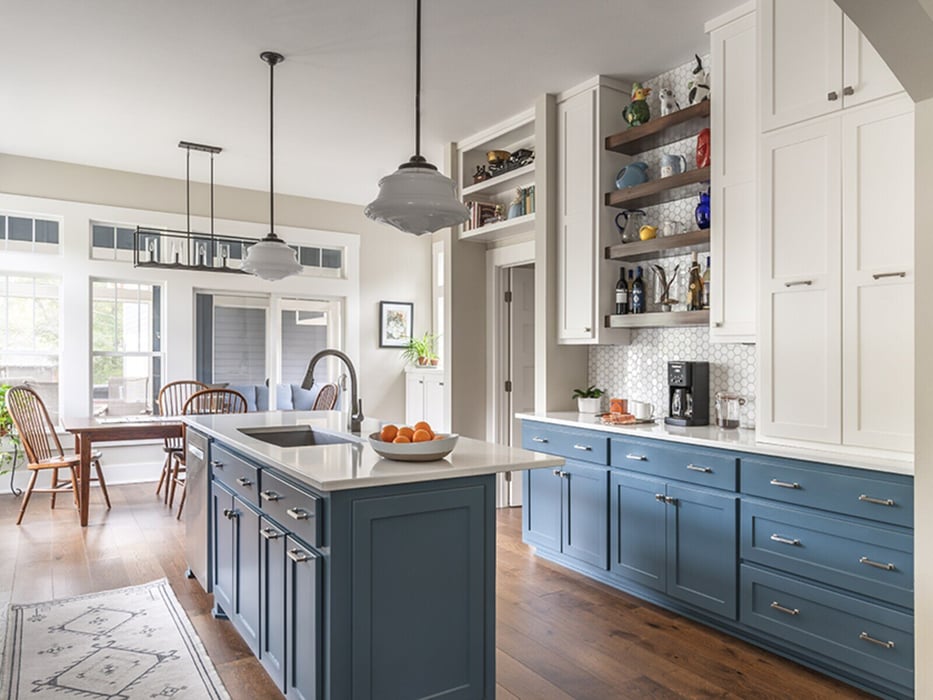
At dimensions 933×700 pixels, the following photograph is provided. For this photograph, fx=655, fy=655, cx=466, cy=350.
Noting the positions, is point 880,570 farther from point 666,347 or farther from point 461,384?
point 461,384

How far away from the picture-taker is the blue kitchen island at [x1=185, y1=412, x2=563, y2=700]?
1950 mm

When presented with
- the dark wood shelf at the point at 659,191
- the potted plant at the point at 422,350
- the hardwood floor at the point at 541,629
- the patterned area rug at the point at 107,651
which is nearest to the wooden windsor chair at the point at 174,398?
the hardwood floor at the point at 541,629

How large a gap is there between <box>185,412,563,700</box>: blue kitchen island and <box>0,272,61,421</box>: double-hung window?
4.39m

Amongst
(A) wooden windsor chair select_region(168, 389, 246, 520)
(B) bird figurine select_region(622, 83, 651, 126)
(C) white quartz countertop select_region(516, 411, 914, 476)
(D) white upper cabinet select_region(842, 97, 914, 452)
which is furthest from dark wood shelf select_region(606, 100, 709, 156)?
(A) wooden windsor chair select_region(168, 389, 246, 520)

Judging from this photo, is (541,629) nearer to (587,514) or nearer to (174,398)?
(587,514)

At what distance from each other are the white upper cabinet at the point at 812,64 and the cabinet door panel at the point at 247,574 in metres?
2.73

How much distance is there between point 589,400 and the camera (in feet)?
13.2

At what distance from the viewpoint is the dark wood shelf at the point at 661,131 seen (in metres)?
3.44

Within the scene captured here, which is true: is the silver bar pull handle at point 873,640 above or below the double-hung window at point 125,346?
below

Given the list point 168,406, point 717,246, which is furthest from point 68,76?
point 717,246

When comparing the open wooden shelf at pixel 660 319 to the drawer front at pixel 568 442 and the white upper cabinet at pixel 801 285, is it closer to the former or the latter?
the white upper cabinet at pixel 801 285

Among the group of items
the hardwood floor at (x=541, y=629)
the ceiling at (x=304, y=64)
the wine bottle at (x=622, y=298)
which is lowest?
the hardwood floor at (x=541, y=629)

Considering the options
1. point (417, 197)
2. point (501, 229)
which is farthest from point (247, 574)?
point (501, 229)

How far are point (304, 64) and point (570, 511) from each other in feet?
9.90
